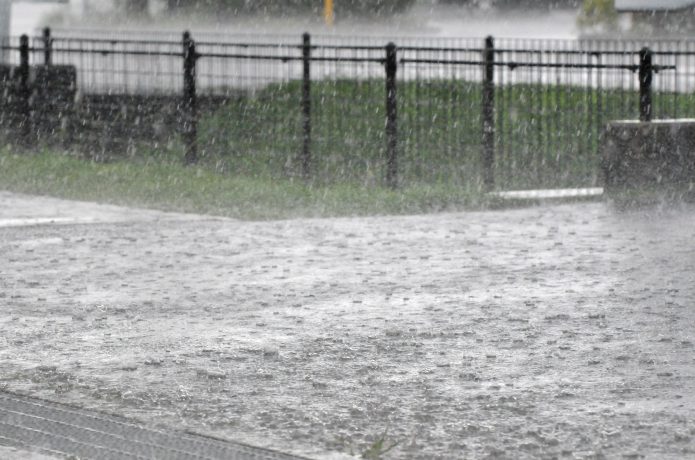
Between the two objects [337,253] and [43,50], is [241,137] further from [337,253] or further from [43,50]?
[337,253]

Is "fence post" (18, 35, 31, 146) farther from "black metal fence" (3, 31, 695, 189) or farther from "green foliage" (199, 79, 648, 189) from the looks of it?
"green foliage" (199, 79, 648, 189)

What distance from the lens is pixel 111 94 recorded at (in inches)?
832

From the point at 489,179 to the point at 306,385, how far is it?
393 inches

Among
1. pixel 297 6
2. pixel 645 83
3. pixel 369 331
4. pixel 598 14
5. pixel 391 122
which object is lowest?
pixel 369 331

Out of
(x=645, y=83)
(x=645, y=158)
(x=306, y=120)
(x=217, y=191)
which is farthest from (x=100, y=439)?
(x=306, y=120)

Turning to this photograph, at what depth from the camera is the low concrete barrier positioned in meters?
16.2

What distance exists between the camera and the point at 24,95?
70.5 feet

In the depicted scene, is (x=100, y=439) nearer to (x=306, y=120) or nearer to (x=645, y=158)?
(x=645, y=158)

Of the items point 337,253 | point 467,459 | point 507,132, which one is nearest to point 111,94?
point 507,132

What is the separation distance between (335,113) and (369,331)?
509 inches

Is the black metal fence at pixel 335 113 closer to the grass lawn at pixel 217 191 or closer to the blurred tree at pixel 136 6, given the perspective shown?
the grass lawn at pixel 217 191

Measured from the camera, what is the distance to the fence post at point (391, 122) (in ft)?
55.8

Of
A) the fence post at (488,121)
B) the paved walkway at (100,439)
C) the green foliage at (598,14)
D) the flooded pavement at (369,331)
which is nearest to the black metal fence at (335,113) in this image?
the fence post at (488,121)

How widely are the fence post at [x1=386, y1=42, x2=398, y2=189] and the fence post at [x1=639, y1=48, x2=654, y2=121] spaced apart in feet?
8.65
